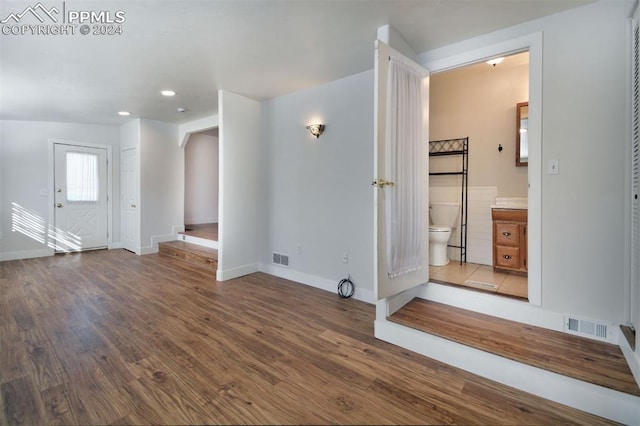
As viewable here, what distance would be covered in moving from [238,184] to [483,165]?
326 cm

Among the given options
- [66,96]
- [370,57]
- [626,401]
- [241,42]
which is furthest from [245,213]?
[626,401]

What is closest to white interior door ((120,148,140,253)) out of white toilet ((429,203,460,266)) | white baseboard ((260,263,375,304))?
white baseboard ((260,263,375,304))

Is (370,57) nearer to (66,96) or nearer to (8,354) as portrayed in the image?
(8,354)

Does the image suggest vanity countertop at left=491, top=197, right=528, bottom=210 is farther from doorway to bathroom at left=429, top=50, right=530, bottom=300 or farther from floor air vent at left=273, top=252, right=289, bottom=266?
floor air vent at left=273, top=252, right=289, bottom=266

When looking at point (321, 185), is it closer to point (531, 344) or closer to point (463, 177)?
point (463, 177)

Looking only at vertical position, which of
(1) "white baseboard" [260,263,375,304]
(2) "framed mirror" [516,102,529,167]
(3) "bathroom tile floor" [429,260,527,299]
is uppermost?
(2) "framed mirror" [516,102,529,167]

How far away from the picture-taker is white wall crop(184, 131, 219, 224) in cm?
673

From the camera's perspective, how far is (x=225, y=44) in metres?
2.56

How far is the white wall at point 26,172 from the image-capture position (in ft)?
16.4

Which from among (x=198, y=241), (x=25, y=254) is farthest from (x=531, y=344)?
(x=25, y=254)

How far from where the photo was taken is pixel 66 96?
12.9 ft

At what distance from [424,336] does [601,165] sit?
1.70 meters

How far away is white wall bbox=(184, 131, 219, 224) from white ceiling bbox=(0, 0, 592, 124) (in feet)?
9.06

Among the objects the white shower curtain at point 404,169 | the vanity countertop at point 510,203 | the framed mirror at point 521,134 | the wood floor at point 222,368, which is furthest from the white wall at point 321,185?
the framed mirror at point 521,134
